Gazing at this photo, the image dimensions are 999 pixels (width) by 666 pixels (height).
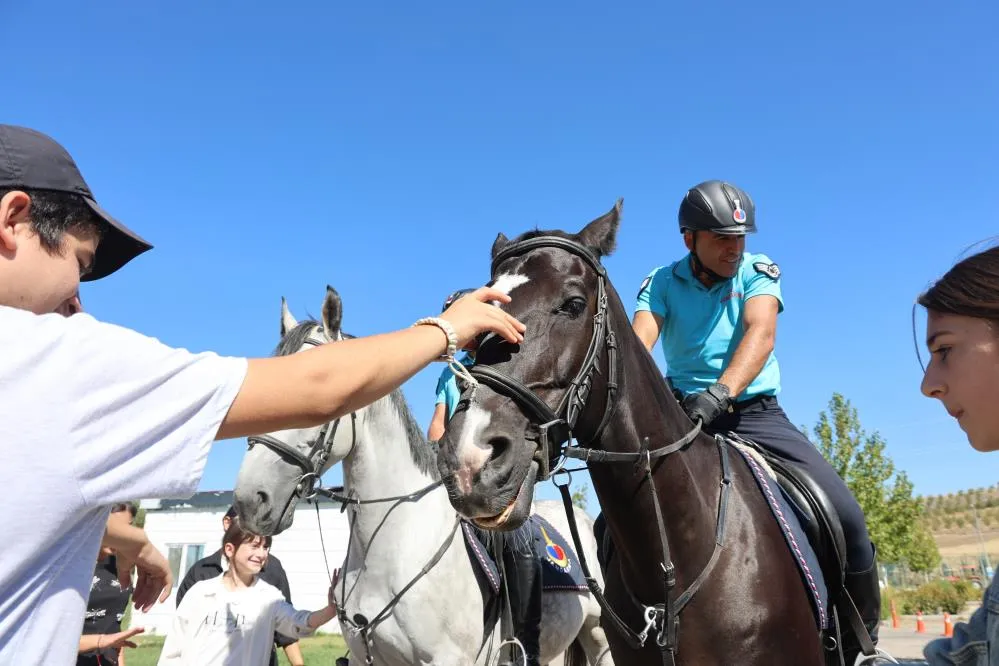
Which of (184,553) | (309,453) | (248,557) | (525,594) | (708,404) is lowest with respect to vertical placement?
(184,553)

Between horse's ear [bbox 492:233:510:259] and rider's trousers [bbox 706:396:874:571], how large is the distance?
202cm

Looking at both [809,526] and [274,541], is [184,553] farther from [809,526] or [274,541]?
[809,526]

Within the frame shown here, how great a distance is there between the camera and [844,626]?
4191mm

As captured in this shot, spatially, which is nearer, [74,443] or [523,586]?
[74,443]

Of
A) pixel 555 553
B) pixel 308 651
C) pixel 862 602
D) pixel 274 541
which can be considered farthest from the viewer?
pixel 274 541

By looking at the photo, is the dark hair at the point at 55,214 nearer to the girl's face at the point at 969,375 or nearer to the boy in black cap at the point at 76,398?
the boy in black cap at the point at 76,398

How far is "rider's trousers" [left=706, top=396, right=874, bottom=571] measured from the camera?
4.10m

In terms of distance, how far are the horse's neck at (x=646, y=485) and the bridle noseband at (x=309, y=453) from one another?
86.9 inches

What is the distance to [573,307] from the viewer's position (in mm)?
3369

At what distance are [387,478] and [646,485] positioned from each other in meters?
2.28

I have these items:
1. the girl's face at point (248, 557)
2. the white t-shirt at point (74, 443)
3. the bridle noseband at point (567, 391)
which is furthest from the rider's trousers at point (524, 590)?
the white t-shirt at point (74, 443)

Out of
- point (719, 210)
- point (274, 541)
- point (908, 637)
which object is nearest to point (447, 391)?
point (719, 210)

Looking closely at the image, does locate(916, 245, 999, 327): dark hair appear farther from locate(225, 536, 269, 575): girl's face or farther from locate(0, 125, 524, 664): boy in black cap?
locate(225, 536, 269, 575): girl's face

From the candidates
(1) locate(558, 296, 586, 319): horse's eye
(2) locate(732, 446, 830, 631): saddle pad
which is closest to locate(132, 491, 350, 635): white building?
(2) locate(732, 446, 830, 631): saddle pad
